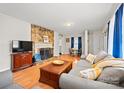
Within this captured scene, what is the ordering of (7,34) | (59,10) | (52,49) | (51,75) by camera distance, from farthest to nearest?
(52,49)
(7,34)
(59,10)
(51,75)

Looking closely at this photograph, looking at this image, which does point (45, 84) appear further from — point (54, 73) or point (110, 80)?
point (110, 80)

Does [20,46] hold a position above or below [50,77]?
above

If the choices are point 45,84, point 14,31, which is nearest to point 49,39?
point 14,31

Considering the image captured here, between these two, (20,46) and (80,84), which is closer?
(80,84)

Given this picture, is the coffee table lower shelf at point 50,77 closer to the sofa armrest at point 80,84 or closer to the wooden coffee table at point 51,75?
the wooden coffee table at point 51,75

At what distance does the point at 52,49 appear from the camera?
23.1 ft

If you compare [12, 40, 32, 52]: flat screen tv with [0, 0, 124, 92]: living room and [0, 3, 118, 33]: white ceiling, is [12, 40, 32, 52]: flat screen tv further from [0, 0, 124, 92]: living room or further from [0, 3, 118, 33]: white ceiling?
[0, 3, 118, 33]: white ceiling

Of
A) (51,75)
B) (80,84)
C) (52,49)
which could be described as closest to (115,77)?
(80,84)

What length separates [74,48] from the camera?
362 inches

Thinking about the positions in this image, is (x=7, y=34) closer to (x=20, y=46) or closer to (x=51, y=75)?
(x=20, y=46)

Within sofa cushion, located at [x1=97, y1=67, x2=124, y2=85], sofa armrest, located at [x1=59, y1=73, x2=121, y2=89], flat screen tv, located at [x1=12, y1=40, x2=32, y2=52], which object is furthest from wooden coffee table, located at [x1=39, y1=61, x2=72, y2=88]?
flat screen tv, located at [x1=12, y1=40, x2=32, y2=52]

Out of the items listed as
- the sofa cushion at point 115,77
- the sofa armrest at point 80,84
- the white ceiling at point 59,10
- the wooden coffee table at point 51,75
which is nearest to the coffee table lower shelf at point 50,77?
the wooden coffee table at point 51,75

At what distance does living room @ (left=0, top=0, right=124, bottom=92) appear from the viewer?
1385 millimetres

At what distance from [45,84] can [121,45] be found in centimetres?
246
